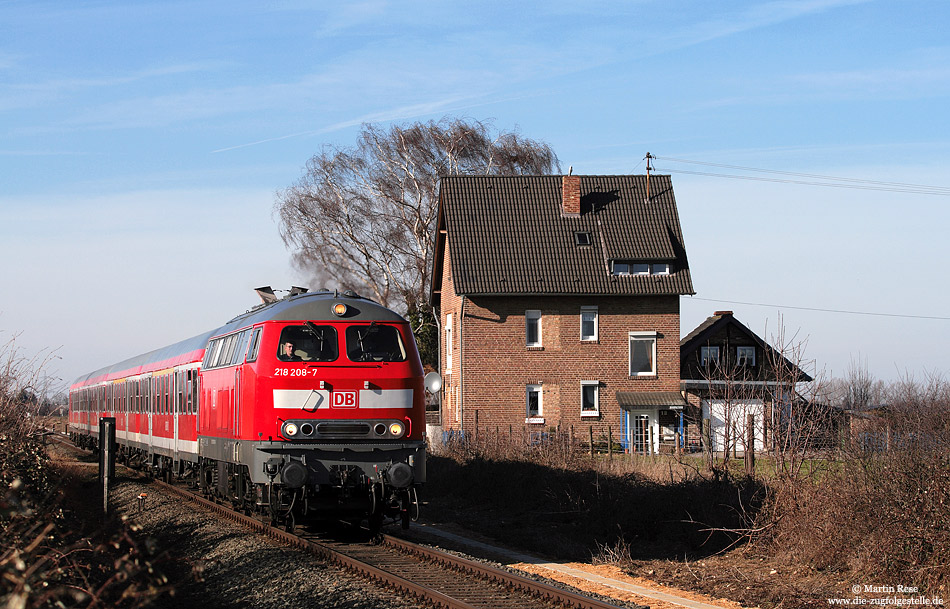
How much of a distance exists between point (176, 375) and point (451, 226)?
57.2 ft

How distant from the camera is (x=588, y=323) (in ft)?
120

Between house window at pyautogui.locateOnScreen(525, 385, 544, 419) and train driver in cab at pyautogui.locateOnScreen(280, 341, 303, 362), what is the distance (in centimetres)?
2335

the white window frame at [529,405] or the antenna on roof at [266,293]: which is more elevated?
the antenna on roof at [266,293]

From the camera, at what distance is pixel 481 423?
35469 mm

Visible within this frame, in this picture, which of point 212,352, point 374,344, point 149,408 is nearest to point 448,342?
point 149,408

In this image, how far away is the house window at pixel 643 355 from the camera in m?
36.6

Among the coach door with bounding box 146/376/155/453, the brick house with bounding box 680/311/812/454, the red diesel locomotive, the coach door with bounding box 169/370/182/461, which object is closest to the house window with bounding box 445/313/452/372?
the brick house with bounding box 680/311/812/454

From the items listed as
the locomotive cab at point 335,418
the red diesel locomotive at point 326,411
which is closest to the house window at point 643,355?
the red diesel locomotive at point 326,411

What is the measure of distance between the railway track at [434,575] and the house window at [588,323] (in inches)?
899

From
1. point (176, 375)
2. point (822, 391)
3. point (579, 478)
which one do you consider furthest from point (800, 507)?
point (176, 375)

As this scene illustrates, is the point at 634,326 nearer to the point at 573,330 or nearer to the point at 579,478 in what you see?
the point at 573,330

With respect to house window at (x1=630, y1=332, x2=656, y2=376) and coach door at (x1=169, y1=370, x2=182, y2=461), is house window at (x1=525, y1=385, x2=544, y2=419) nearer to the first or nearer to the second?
house window at (x1=630, y1=332, x2=656, y2=376)

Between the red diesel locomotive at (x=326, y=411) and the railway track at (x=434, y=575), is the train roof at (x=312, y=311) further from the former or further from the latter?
the railway track at (x=434, y=575)

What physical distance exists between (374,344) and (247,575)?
11.2 ft
